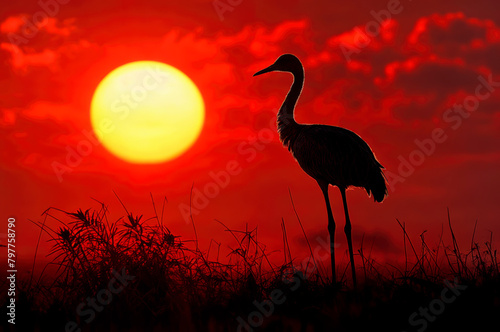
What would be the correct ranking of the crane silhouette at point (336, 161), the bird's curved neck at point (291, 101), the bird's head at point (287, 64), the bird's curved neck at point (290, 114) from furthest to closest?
1. the bird's head at point (287, 64)
2. the bird's curved neck at point (291, 101)
3. the bird's curved neck at point (290, 114)
4. the crane silhouette at point (336, 161)

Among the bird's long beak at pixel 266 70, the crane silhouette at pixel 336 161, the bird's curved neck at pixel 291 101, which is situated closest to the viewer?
the crane silhouette at pixel 336 161

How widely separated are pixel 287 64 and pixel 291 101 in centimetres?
86

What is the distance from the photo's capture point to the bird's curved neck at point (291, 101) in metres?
9.77

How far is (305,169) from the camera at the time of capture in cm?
934

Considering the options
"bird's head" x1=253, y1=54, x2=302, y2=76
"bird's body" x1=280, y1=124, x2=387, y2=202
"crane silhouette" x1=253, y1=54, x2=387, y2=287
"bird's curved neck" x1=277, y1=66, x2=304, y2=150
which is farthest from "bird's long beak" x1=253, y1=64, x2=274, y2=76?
"bird's body" x1=280, y1=124, x2=387, y2=202

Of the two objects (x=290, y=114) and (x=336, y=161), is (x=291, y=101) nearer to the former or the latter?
(x=290, y=114)

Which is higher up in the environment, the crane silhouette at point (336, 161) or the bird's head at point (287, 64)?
the bird's head at point (287, 64)

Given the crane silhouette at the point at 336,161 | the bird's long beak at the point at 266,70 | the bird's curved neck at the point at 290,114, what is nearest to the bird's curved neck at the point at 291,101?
the bird's curved neck at the point at 290,114

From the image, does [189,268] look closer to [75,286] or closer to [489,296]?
[75,286]

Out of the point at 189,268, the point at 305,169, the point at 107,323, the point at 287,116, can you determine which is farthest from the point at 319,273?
the point at 287,116

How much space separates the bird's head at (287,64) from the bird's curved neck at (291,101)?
7 centimetres

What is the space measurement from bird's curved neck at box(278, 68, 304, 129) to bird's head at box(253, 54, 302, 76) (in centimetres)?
7

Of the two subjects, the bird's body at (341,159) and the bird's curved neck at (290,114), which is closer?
the bird's body at (341,159)

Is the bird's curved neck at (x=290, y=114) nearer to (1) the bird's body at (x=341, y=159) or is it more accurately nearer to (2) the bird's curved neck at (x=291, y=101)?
(2) the bird's curved neck at (x=291, y=101)
